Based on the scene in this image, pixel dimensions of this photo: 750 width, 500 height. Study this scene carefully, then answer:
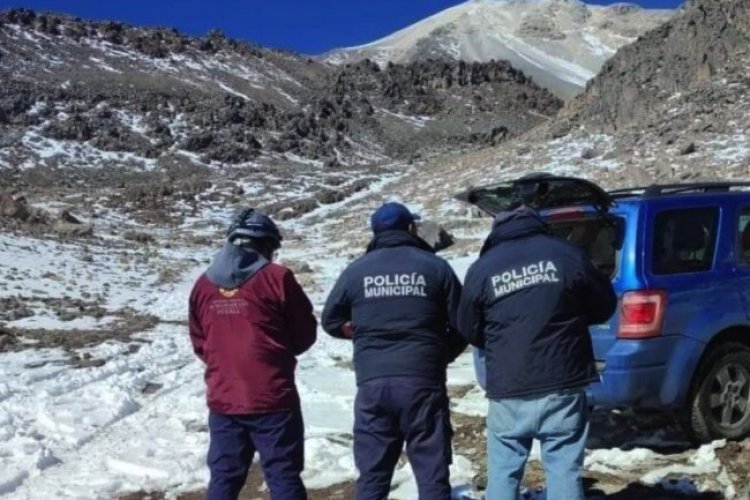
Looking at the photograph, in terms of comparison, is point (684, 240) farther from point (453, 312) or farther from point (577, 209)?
point (453, 312)

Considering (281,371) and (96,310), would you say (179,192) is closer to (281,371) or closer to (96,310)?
(96,310)

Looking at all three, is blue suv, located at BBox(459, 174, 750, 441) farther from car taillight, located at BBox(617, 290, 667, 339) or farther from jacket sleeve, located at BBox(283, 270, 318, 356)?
jacket sleeve, located at BBox(283, 270, 318, 356)

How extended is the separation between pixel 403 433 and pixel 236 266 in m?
1.17

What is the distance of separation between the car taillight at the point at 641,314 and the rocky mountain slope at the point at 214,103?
2570 inches

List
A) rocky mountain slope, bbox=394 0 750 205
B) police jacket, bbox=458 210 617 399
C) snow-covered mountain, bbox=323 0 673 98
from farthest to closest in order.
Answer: snow-covered mountain, bbox=323 0 673 98 < rocky mountain slope, bbox=394 0 750 205 < police jacket, bbox=458 210 617 399

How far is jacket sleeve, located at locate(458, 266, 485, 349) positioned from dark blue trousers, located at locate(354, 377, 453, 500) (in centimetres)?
31

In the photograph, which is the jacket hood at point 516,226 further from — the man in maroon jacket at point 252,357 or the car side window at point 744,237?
the car side window at point 744,237

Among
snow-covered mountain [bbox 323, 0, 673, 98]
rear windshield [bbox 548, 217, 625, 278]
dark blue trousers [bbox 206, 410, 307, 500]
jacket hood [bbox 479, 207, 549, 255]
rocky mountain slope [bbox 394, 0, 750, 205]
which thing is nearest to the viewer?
jacket hood [bbox 479, 207, 549, 255]

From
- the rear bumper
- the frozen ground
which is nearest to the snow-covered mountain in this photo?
the frozen ground

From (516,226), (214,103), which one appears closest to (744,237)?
(516,226)

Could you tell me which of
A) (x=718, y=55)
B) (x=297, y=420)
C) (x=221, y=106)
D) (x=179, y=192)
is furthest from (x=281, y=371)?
(x=221, y=106)

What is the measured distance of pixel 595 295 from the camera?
4301 mm

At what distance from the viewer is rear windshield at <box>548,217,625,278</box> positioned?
604cm

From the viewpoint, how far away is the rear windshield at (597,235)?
6043mm
